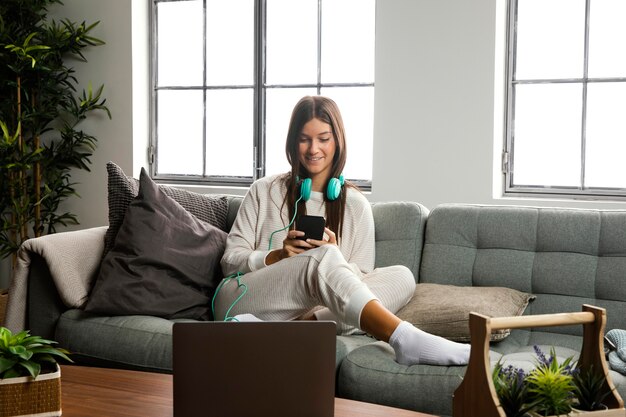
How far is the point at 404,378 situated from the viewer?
2.15m

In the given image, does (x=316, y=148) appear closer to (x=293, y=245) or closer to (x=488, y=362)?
(x=293, y=245)

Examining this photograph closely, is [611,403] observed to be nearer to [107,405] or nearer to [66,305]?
[107,405]

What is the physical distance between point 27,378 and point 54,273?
144 centimetres

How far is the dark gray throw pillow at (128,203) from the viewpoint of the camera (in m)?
3.02

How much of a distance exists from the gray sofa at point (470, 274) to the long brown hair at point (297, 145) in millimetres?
224

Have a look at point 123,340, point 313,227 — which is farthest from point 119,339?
point 313,227

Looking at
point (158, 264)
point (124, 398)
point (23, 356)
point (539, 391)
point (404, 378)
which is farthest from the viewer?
point (158, 264)

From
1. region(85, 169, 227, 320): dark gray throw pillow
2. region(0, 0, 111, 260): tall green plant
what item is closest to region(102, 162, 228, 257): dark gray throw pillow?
region(85, 169, 227, 320): dark gray throw pillow

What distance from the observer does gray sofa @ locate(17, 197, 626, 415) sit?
8.18ft

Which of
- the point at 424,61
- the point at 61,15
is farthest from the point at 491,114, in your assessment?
the point at 61,15

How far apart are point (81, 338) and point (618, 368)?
173cm

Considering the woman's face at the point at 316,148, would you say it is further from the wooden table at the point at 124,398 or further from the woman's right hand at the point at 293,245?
the wooden table at the point at 124,398

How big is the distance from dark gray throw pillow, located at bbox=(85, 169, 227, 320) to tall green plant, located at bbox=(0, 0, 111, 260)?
1.87 metres

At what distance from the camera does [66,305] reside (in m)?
2.83
